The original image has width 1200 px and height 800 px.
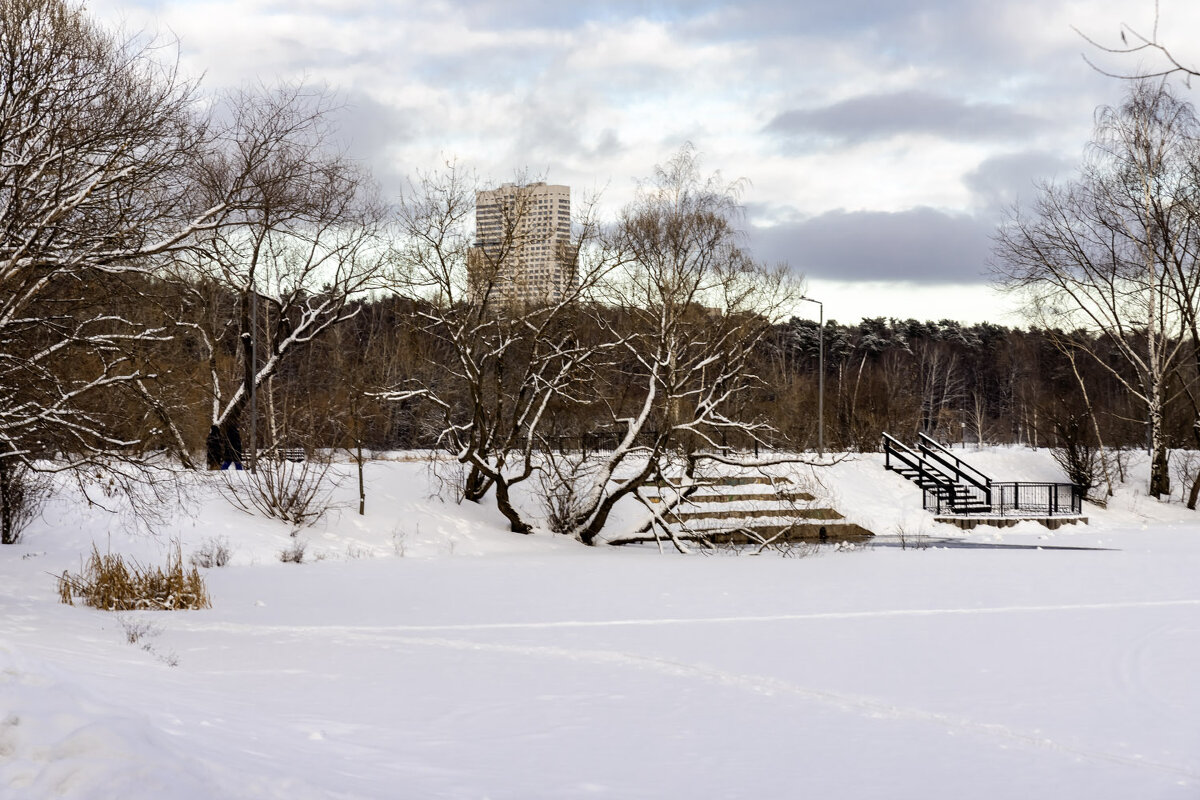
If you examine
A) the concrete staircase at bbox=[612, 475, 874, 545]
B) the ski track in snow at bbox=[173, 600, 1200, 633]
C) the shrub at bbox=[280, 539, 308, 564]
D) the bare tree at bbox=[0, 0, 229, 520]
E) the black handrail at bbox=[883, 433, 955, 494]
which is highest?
the bare tree at bbox=[0, 0, 229, 520]

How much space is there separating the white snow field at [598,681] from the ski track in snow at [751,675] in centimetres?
4

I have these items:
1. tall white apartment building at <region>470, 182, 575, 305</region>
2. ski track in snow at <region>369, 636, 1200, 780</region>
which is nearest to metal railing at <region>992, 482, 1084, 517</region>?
tall white apartment building at <region>470, 182, 575, 305</region>

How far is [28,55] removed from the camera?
1263 cm

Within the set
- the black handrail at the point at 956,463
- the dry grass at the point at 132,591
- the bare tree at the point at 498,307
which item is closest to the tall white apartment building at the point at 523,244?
the bare tree at the point at 498,307

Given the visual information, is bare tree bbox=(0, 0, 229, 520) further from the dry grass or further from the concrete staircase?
the concrete staircase

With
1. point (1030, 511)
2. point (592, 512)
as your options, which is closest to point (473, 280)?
point (592, 512)

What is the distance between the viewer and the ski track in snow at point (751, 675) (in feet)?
26.9

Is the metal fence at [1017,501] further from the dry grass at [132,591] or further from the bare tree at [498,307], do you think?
the dry grass at [132,591]

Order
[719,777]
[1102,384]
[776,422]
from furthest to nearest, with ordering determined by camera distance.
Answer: [1102,384] < [776,422] < [719,777]

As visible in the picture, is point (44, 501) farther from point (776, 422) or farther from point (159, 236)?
point (776, 422)

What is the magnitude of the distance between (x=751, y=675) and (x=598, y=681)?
5.19ft

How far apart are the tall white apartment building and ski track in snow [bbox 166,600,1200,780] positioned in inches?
519

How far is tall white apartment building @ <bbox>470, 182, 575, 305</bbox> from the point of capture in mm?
25922

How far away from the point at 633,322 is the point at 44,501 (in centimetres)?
1381
